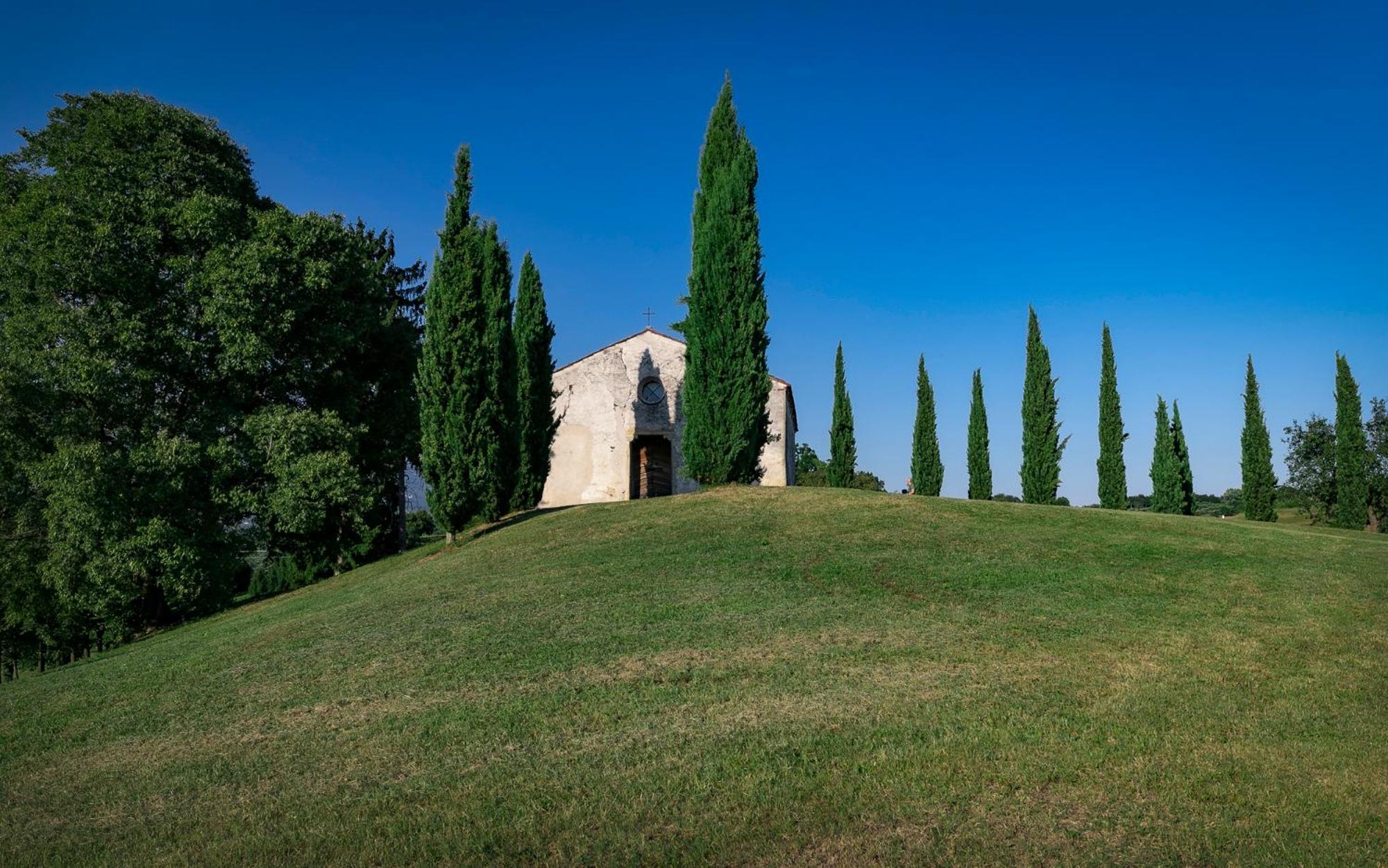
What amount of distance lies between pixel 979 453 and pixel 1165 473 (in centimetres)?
967

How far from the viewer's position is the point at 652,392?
3647 cm

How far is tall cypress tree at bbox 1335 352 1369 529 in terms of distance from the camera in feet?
126

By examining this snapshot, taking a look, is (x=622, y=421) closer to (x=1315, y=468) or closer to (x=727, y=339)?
(x=727, y=339)

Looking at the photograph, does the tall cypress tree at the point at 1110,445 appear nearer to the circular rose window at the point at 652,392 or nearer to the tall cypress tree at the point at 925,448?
the tall cypress tree at the point at 925,448

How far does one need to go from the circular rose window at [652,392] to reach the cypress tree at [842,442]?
10690 mm

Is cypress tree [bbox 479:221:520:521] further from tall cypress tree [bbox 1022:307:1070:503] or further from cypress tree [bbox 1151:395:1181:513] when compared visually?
cypress tree [bbox 1151:395:1181:513]

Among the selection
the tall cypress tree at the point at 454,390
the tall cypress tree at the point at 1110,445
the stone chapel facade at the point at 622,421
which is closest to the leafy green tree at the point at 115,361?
the tall cypress tree at the point at 454,390

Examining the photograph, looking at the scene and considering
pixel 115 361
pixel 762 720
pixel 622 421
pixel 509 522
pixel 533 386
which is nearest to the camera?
pixel 762 720

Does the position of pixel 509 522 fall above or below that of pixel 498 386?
below

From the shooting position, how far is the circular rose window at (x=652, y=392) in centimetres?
3625

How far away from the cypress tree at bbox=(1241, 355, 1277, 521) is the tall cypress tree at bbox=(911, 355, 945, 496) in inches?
611

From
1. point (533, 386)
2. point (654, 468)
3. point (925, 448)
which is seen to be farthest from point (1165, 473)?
point (533, 386)

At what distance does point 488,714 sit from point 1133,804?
18.9 feet

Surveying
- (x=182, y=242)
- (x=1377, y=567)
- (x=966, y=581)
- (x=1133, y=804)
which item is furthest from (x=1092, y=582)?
(x=182, y=242)
